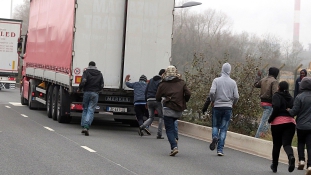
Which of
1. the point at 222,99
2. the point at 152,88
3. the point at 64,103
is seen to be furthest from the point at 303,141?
the point at 64,103

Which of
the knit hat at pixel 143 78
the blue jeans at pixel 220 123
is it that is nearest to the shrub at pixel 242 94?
the knit hat at pixel 143 78

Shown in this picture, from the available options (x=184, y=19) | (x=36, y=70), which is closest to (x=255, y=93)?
(x=36, y=70)

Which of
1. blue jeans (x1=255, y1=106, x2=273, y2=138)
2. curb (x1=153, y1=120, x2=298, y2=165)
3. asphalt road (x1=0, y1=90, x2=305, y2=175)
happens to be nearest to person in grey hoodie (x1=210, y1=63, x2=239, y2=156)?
asphalt road (x1=0, y1=90, x2=305, y2=175)

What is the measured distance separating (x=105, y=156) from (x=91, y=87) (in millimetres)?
4776

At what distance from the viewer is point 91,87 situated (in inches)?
680

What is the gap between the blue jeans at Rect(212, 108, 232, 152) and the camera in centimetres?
1418

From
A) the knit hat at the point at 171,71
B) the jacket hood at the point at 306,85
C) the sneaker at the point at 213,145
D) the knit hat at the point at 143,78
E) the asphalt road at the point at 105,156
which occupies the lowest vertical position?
the asphalt road at the point at 105,156

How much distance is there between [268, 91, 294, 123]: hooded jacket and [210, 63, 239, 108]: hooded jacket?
236 centimetres

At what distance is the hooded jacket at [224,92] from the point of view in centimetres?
1410

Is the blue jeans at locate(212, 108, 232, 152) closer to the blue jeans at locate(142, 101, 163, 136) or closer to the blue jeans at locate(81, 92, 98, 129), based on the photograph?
the blue jeans at locate(142, 101, 163, 136)

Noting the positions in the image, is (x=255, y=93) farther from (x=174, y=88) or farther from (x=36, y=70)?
(x=36, y=70)

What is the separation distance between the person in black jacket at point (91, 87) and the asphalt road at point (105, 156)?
1.85ft

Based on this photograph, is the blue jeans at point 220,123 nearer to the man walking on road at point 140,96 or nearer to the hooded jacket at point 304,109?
the hooded jacket at point 304,109

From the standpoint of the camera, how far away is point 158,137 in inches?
689
